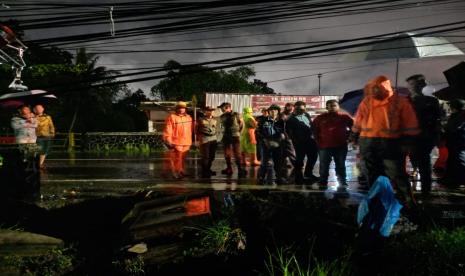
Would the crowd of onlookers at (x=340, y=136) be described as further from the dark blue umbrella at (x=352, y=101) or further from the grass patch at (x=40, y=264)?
the grass patch at (x=40, y=264)

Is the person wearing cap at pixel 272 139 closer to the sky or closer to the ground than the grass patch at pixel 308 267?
closer to the sky

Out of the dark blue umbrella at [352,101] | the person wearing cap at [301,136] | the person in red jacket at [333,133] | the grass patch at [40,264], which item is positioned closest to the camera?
the grass patch at [40,264]

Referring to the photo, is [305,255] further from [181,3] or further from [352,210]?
[181,3]

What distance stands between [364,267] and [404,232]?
42.0 inches

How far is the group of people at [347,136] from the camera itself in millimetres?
6359

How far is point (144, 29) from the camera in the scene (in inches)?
257

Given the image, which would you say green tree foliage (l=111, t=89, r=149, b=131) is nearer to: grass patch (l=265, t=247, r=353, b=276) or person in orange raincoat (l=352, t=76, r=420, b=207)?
person in orange raincoat (l=352, t=76, r=420, b=207)

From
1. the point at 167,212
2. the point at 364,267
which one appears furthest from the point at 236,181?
the point at 364,267

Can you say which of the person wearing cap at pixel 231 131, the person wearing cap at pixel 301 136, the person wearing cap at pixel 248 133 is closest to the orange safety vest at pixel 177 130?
the person wearing cap at pixel 231 131

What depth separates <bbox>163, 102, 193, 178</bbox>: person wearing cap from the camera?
31.0 ft

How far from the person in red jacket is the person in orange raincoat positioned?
126 cm

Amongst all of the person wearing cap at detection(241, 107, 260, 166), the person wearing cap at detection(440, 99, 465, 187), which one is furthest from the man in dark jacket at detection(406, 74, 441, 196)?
the person wearing cap at detection(241, 107, 260, 166)

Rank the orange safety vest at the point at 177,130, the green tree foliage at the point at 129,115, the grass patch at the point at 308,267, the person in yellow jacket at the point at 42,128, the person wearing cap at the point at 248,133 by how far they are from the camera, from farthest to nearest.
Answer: the green tree foliage at the point at 129,115, the person in yellow jacket at the point at 42,128, the person wearing cap at the point at 248,133, the orange safety vest at the point at 177,130, the grass patch at the point at 308,267

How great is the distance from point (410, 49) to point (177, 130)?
493 cm
